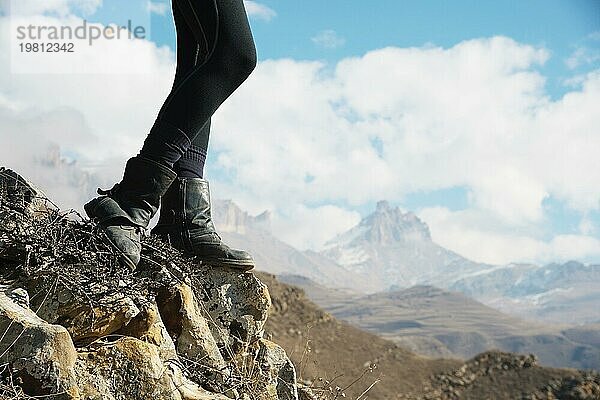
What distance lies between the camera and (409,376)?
2438cm

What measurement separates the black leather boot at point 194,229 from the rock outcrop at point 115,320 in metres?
0.07

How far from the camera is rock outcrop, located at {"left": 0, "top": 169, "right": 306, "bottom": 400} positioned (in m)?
1.97

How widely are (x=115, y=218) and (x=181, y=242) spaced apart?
0.36m

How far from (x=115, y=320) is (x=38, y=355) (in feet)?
1.31

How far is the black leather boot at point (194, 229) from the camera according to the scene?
2.87 metres

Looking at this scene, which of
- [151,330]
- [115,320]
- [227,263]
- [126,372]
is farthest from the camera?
[227,263]

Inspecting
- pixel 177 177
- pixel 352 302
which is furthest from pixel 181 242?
pixel 352 302

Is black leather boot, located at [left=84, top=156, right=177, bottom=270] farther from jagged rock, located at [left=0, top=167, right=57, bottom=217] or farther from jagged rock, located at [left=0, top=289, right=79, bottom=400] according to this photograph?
jagged rock, located at [left=0, top=289, right=79, bottom=400]

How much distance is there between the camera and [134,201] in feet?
8.75

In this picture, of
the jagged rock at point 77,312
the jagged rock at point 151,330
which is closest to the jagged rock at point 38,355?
the jagged rock at point 77,312

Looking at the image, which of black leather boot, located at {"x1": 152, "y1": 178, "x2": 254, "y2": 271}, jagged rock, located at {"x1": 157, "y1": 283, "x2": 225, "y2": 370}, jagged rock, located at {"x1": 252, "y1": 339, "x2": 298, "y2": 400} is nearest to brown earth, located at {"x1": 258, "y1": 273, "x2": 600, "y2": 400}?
jagged rock, located at {"x1": 252, "y1": 339, "x2": 298, "y2": 400}

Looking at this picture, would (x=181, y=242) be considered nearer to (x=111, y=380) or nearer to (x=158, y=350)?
(x=158, y=350)

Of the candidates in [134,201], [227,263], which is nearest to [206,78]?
[134,201]

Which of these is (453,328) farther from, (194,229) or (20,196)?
(20,196)
